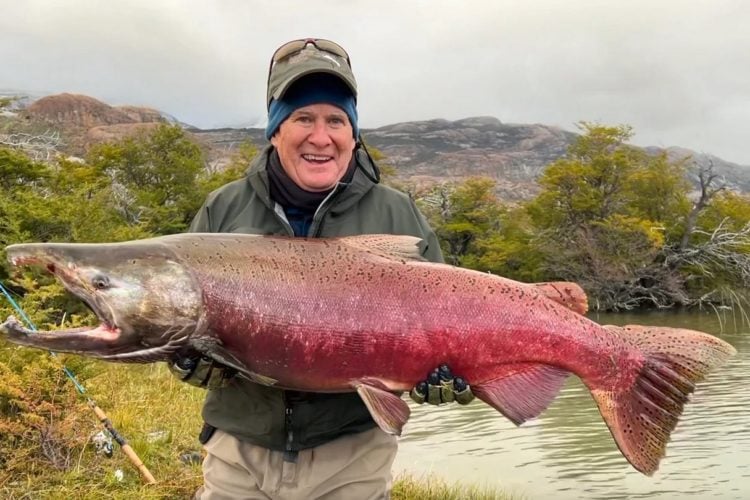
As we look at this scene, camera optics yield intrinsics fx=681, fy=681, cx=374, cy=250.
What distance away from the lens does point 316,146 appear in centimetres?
352

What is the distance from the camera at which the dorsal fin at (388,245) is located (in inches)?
128

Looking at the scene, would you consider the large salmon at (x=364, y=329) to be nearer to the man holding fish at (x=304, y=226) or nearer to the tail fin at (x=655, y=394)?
the tail fin at (x=655, y=394)

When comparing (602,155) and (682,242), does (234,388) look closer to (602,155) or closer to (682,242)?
(682,242)

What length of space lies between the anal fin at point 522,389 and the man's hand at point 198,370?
46.9 inches

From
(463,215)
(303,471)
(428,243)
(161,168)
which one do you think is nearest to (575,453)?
(428,243)

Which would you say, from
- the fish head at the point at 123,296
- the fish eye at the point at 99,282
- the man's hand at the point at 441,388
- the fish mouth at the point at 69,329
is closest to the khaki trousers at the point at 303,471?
the man's hand at the point at 441,388

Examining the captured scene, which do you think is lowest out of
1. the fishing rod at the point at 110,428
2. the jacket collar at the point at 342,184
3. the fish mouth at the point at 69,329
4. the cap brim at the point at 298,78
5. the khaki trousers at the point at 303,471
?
the fishing rod at the point at 110,428

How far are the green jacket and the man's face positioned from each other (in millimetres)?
112

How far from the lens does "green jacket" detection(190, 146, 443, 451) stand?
335 cm

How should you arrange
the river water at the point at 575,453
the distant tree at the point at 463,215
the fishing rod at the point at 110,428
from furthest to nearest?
the distant tree at the point at 463,215
the river water at the point at 575,453
the fishing rod at the point at 110,428

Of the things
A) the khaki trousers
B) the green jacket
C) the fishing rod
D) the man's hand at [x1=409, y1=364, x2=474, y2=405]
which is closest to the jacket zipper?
the green jacket

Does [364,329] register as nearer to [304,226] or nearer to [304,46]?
[304,226]

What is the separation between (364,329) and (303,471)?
92 centimetres

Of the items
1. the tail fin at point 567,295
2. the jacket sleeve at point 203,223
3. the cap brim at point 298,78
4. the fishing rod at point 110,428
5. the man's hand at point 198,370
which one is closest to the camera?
the man's hand at point 198,370
